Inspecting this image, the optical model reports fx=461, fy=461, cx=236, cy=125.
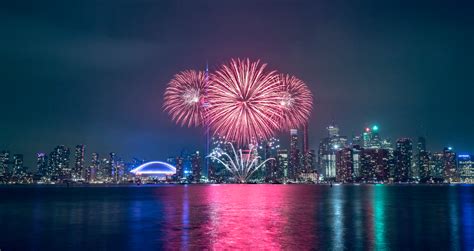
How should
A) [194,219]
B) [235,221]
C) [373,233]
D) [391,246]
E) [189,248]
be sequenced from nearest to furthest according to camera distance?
[189,248] < [391,246] < [373,233] < [235,221] < [194,219]

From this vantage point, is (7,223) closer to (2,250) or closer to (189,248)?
(2,250)

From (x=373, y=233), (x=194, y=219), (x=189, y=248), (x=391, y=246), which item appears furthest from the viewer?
(x=194, y=219)

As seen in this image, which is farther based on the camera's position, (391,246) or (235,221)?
(235,221)

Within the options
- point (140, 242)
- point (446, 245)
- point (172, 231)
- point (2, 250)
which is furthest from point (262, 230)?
point (2, 250)

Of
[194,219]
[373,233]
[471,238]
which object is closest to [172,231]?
[194,219]

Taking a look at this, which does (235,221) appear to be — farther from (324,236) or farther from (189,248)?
(189,248)

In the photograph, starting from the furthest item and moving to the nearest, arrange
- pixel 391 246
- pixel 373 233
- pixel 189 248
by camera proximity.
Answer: pixel 373 233
pixel 391 246
pixel 189 248

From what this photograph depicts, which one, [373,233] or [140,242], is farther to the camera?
[373,233]

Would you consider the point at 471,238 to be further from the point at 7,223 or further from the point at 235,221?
the point at 7,223

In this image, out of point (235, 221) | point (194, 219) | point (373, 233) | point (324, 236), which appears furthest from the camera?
point (194, 219)
